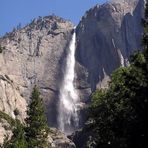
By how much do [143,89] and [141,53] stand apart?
435 centimetres

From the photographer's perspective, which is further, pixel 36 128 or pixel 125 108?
pixel 36 128

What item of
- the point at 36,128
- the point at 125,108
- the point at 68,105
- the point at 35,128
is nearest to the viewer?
→ the point at 125,108

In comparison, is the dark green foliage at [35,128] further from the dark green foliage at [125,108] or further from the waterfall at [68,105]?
the waterfall at [68,105]

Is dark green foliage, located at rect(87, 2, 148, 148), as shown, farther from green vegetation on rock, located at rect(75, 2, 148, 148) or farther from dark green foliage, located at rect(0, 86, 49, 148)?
dark green foliage, located at rect(0, 86, 49, 148)

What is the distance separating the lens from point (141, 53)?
43.8 m

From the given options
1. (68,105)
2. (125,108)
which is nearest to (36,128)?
(125,108)

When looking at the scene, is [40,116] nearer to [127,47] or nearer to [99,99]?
[99,99]

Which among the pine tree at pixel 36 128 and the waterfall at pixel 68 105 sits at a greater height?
the waterfall at pixel 68 105

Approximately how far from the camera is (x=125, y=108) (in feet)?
169

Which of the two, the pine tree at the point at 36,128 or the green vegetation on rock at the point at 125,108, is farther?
the pine tree at the point at 36,128

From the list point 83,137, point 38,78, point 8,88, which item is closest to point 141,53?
point 83,137

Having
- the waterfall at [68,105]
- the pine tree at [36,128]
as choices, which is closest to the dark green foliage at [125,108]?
the pine tree at [36,128]

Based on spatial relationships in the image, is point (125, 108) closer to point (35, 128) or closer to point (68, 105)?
point (35, 128)

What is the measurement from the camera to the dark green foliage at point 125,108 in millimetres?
40000
